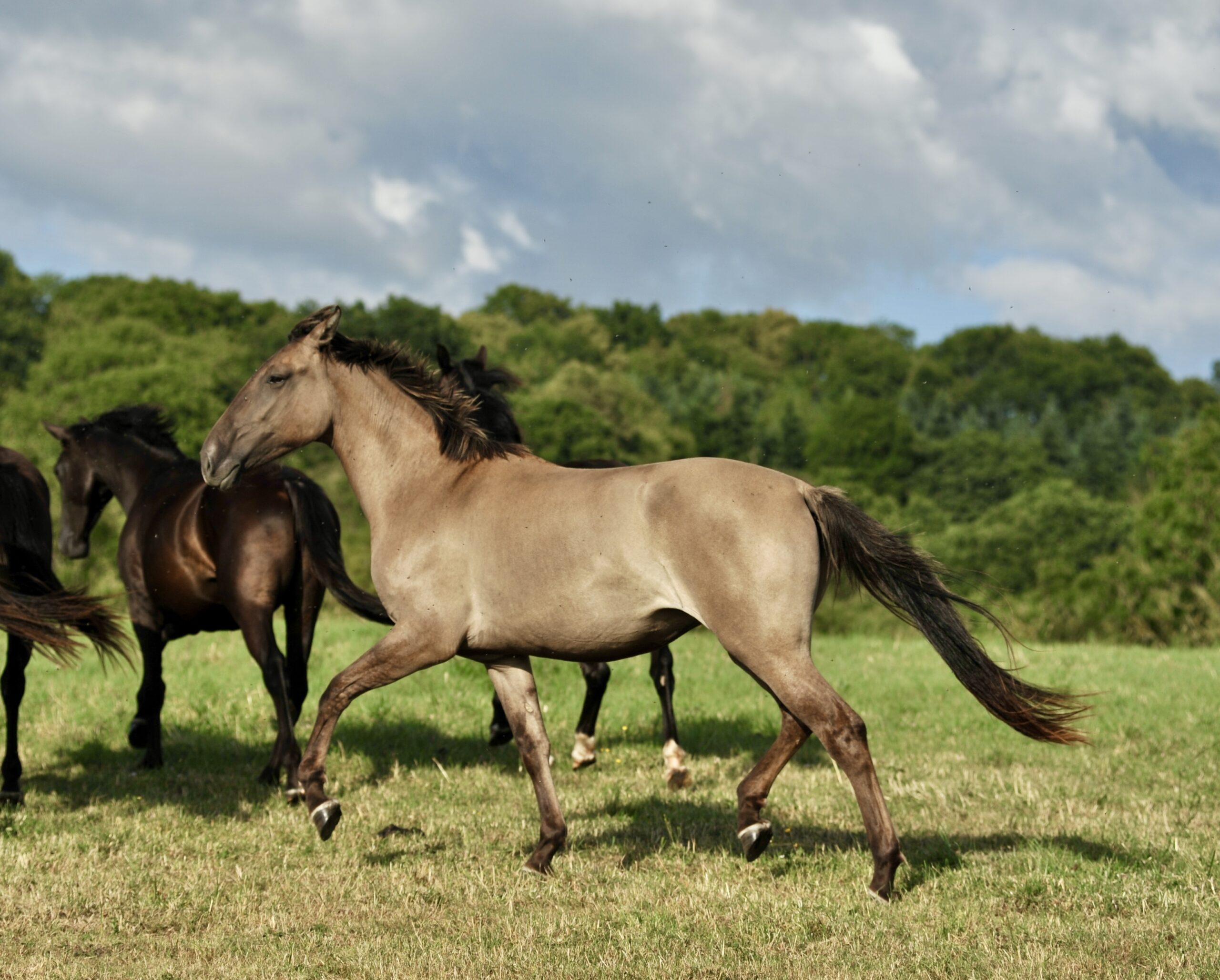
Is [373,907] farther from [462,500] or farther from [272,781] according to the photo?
[272,781]

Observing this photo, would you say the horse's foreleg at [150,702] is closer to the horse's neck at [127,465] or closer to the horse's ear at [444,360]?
the horse's neck at [127,465]

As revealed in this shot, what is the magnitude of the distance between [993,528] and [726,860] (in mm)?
46906

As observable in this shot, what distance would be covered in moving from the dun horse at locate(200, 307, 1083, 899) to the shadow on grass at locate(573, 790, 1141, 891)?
50 cm

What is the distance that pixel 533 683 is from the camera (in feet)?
19.5

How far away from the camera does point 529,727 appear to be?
599 cm

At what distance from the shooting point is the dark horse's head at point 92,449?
9195 millimetres

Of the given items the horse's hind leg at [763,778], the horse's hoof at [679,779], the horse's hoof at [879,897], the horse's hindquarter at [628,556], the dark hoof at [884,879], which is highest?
the horse's hindquarter at [628,556]

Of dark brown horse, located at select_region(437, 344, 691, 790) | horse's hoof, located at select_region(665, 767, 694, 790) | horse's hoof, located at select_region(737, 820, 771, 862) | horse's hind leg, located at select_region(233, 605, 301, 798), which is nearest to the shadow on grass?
horse's hoof, located at select_region(737, 820, 771, 862)

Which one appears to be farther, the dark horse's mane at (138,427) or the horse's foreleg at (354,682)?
the dark horse's mane at (138,427)

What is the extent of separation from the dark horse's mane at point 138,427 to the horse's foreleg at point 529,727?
4.46 m

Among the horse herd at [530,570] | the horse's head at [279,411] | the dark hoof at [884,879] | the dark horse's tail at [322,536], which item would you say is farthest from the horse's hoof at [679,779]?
the horse's head at [279,411]

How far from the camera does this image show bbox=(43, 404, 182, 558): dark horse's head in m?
9.20

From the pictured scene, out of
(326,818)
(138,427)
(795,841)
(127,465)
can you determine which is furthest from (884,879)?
(138,427)

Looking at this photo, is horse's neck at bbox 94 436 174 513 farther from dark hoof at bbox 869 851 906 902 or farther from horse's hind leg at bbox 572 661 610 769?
dark hoof at bbox 869 851 906 902
